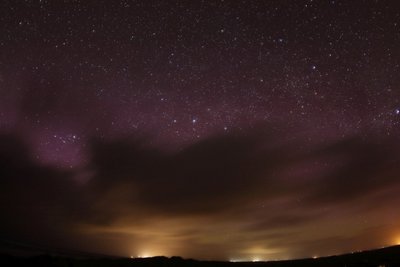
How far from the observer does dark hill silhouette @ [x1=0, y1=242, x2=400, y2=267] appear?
105 ft

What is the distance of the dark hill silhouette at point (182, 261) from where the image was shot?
31938 millimetres

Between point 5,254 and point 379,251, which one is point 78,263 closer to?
point 5,254

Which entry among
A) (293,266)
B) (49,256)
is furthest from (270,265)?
(49,256)

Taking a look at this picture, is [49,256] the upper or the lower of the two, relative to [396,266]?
upper

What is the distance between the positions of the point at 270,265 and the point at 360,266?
987cm

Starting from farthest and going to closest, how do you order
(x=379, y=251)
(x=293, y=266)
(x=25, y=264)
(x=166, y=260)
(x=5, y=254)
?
(x=379, y=251)
(x=293, y=266)
(x=166, y=260)
(x=5, y=254)
(x=25, y=264)

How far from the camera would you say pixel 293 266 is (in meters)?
40.1

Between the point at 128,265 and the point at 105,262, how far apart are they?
211 cm

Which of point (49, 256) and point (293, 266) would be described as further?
point (293, 266)

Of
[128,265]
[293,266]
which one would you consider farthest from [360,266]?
[128,265]

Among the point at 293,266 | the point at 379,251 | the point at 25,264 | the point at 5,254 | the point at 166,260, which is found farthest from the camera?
the point at 379,251

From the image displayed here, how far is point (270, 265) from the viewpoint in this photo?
4147cm

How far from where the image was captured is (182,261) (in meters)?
38.4

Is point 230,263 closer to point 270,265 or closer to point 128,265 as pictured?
point 270,265
